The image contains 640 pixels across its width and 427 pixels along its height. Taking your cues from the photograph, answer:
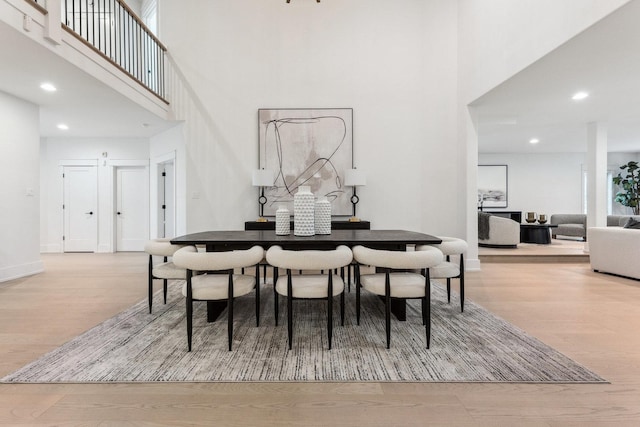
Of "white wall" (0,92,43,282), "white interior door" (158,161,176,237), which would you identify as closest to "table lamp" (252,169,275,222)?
"white interior door" (158,161,176,237)

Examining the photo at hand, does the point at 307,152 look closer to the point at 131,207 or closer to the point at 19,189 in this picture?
the point at 19,189

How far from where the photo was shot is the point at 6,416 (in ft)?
4.84

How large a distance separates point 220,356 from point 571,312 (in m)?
3.05

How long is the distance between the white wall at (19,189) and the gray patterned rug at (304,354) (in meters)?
2.91

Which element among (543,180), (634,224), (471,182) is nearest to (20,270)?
(471,182)

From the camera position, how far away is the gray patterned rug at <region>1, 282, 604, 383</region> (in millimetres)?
1813

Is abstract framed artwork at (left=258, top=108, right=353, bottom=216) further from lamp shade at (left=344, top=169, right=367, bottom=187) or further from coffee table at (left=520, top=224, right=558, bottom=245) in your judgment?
coffee table at (left=520, top=224, right=558, bottom=245)

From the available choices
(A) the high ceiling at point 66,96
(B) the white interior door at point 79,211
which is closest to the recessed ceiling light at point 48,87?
(A) the high ceiling at point 66,96

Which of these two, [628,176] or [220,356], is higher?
[628,176]

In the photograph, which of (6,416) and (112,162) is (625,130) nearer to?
(6,416)

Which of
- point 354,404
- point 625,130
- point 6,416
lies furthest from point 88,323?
point 625,130

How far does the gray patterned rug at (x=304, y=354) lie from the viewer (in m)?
1.81

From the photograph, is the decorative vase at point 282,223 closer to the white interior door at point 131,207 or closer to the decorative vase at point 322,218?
the decorative vase at point 322,218

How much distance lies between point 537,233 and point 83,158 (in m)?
10.1
